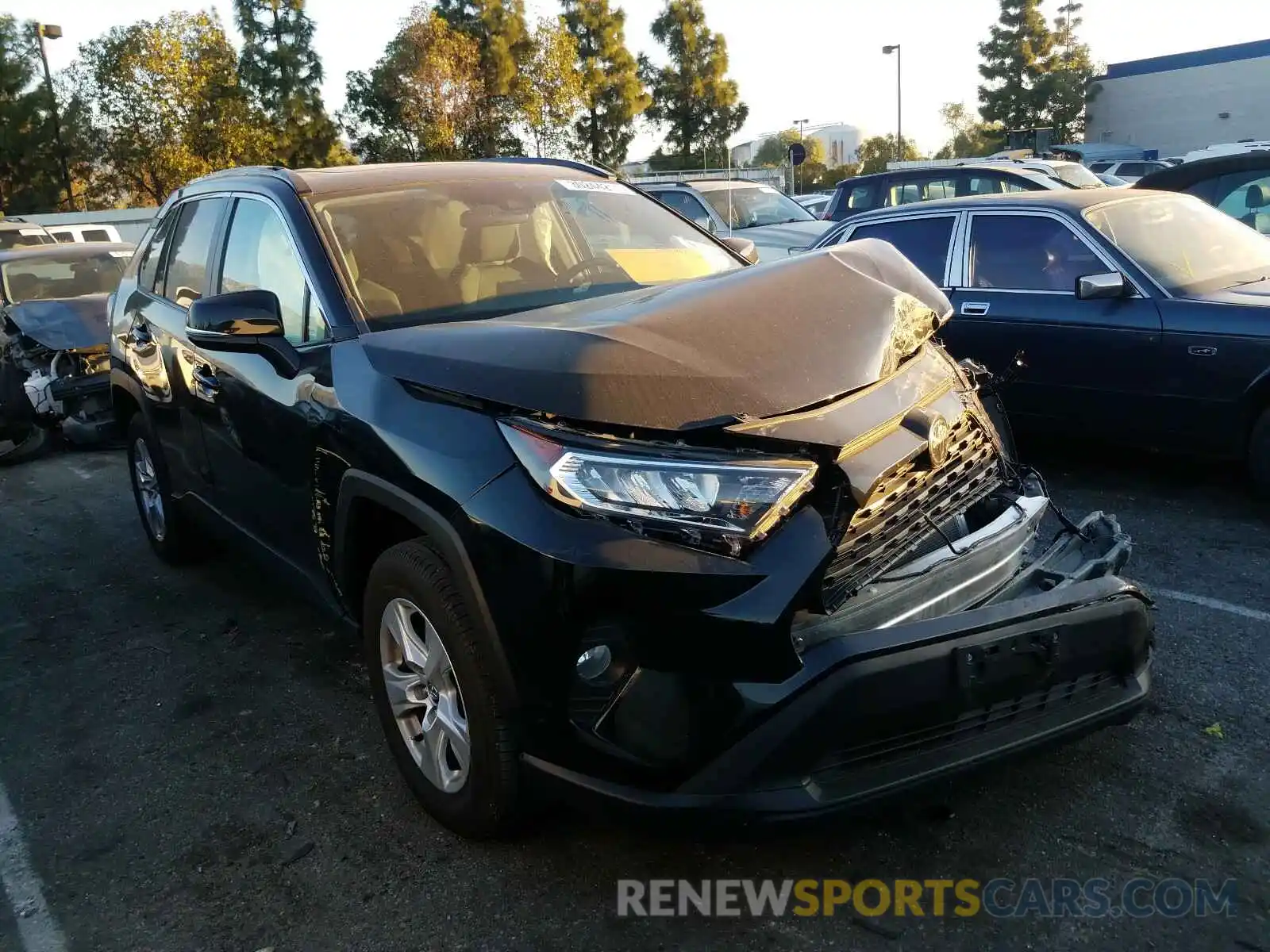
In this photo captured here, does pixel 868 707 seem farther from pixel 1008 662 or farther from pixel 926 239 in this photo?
pixel 926 239

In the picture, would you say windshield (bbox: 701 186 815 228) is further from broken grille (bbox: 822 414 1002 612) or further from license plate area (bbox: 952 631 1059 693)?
license plate area (bbox: 952 631 1059 693)

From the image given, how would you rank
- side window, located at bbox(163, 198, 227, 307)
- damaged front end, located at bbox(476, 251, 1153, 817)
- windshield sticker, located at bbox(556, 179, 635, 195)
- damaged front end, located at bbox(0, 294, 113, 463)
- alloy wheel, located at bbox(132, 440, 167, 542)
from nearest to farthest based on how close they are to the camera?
damaged front end, located at bbox(476, 251, 1153, 817) → windshield sticker, located at bbox(556, 179, 635, 195) → side window, located at bbox(163, 198, 227, 307) → alloy wheel, located at bbox(132, 440, 167, 542) → damaged front end, located at bbox(0, 294, 113, 463)

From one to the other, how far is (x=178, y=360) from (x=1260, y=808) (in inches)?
163

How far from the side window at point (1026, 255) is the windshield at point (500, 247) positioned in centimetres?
250

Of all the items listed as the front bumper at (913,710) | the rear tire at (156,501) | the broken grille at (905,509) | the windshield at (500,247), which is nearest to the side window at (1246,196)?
the windshield at (500,247)

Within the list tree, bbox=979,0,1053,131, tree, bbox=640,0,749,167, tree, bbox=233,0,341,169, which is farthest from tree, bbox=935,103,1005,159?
tree, bbox=233,0,341,169

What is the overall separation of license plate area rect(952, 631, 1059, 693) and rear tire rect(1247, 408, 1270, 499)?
3.22m

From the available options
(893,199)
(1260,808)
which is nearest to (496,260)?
(1260,808)

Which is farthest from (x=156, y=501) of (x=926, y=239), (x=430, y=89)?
(x=430, y=89)

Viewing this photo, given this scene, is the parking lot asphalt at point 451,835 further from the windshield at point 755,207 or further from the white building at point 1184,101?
the white building at point 1184,101

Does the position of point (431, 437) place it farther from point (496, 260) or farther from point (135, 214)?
point (135, 214)

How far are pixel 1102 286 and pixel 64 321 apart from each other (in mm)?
8066

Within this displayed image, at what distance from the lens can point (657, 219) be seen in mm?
4168

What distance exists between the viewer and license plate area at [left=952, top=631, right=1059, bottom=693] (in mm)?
2256
